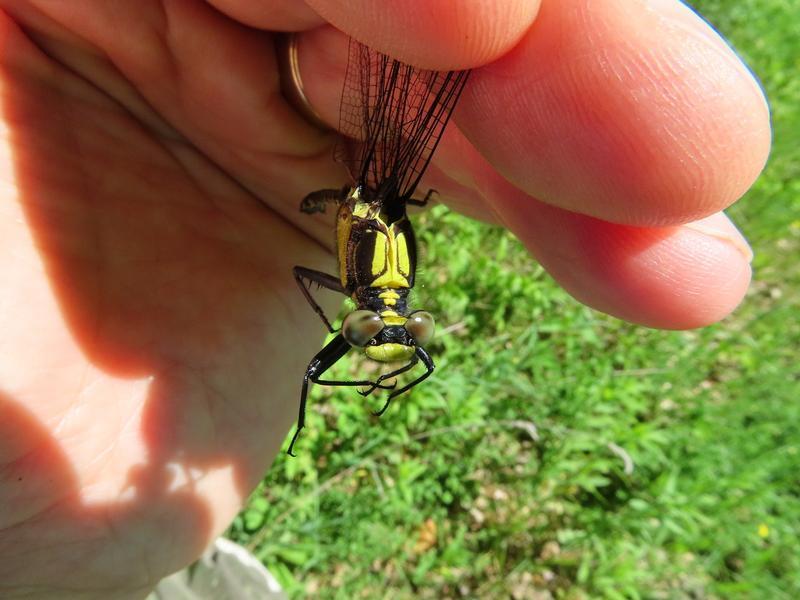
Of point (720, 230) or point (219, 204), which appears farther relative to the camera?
point (219, 204)

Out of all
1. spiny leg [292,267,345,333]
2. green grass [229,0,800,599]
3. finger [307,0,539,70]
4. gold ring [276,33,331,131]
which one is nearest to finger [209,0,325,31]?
gold ring [276,33,331,131]

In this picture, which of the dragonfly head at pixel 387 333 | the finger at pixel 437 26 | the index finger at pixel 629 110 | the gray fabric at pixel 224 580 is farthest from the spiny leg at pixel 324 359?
the gray fabric at pixel 224 580

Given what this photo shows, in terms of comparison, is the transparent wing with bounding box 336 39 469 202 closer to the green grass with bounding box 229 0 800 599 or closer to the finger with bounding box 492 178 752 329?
the finger with bounding box 492 178 752 329

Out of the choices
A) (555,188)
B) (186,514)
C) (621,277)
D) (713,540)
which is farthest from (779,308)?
(186,514)

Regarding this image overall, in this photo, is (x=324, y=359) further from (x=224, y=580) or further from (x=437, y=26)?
(x=224, y=580)

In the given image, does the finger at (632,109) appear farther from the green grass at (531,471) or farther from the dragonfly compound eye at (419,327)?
the green grass at (531,471)

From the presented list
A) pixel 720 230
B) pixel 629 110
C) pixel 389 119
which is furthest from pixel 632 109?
pixel 389 119
